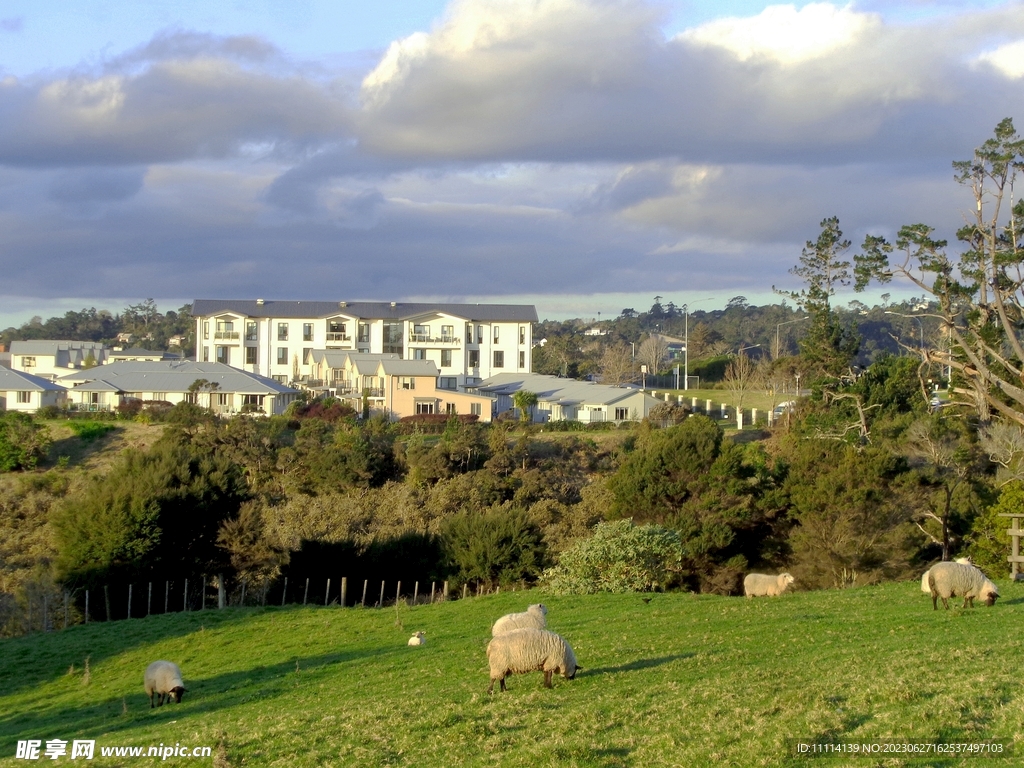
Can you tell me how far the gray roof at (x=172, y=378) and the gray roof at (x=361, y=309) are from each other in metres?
23.3

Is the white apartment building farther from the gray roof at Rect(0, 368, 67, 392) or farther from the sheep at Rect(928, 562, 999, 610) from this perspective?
the sheep at Rect(928, 562, 999, 610)

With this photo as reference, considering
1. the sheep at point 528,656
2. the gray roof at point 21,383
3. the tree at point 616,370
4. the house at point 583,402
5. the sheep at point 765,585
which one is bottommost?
the sheep at point 765,585

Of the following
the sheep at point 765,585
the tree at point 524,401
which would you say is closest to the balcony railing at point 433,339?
the tree at point 524,401

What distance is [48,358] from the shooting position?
11950 centimetres

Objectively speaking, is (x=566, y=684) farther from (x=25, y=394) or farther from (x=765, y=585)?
(x=25, y=394)

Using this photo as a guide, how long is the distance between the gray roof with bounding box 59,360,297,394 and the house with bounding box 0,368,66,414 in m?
2.69

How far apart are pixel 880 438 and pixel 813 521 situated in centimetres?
1091

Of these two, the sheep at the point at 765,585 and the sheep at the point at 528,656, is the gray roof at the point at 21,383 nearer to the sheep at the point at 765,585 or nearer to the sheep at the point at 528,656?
the sheep at the point at 765,585

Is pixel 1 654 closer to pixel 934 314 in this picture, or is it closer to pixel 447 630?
pixel 447 630

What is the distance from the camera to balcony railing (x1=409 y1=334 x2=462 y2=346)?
116m

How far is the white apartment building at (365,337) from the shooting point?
115438mm

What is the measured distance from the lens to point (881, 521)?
4169 centimetres

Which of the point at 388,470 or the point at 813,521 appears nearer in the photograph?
the point at 813,521

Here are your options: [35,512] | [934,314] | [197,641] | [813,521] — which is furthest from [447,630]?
[35,512]
